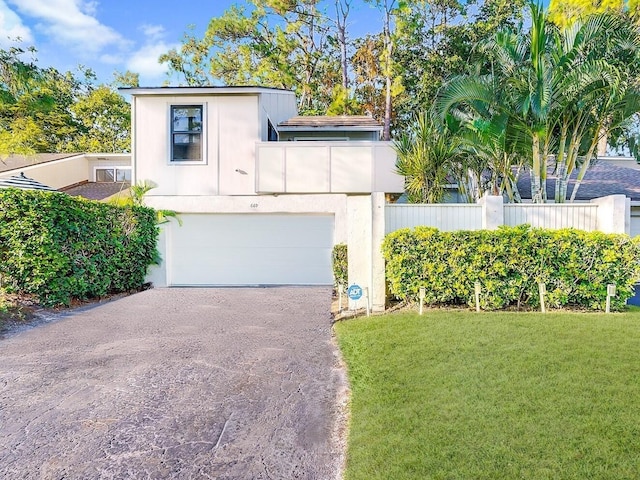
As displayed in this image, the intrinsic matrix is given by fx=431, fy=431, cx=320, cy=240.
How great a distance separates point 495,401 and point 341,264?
6.08 metres

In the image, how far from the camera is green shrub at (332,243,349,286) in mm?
9617

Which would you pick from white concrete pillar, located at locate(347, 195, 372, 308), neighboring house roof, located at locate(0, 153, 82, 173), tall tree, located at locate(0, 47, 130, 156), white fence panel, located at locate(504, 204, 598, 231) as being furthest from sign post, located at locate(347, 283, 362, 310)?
tall tree, located at locate(0, 47, 130, 156)

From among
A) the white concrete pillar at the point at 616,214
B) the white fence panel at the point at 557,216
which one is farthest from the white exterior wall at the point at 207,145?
the white concrete pillar at the point at 616,214

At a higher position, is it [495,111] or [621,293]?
[495,111]

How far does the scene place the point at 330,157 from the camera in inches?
456

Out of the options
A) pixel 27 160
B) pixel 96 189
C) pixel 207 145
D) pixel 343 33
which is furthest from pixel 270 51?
pixel 207 145

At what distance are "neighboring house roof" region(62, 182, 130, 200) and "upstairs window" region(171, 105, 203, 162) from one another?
426 cm

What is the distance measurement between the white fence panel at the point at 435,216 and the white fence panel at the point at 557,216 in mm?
672

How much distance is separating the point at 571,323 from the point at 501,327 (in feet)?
3.85

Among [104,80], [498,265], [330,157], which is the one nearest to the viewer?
[498,265]

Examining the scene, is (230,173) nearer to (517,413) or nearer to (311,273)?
(311,273)

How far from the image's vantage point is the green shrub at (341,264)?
9617mm

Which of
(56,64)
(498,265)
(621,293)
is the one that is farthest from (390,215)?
(56,64)

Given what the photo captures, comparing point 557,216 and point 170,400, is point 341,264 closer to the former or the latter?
point 557,216
